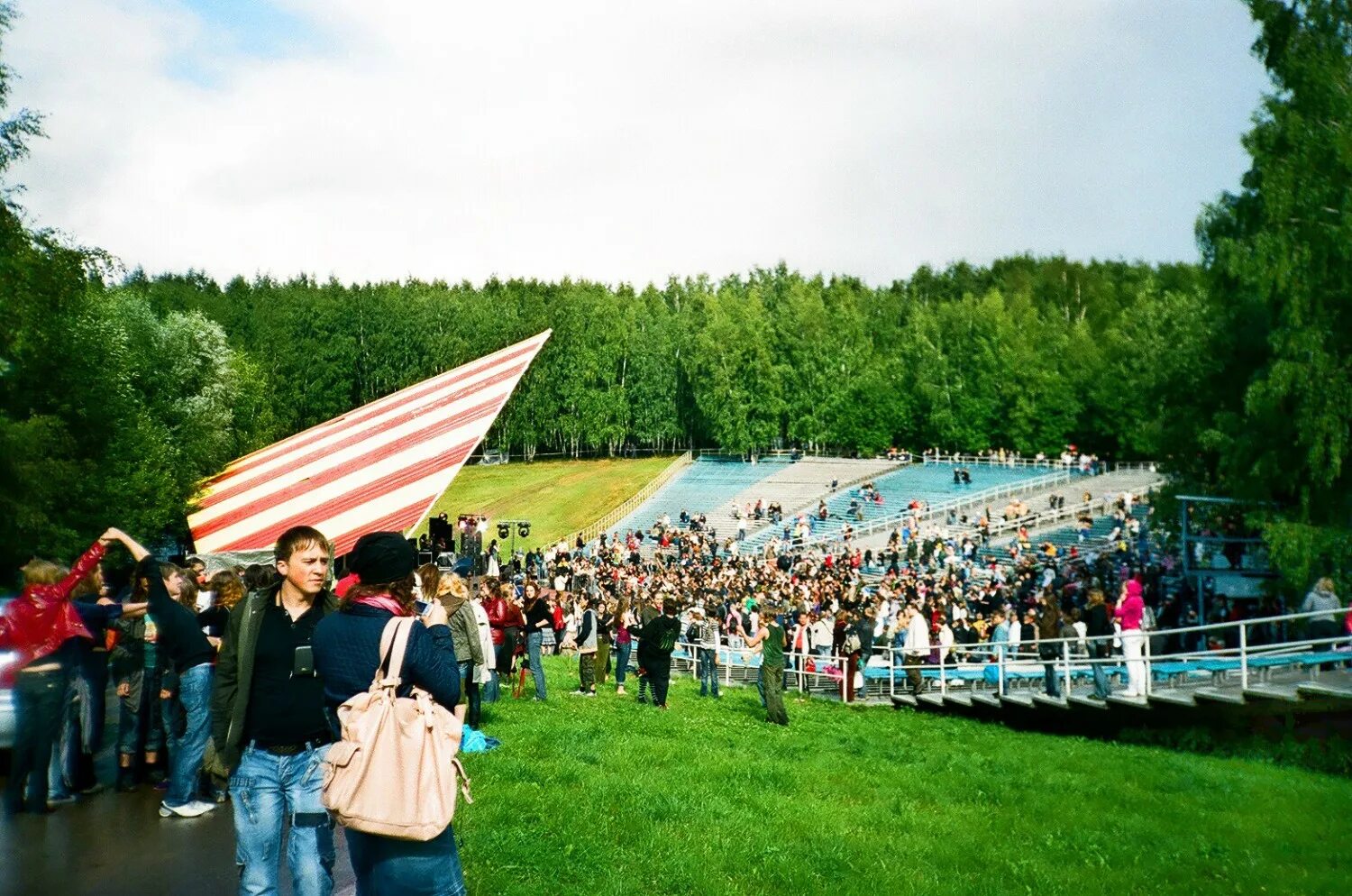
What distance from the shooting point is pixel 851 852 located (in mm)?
8055

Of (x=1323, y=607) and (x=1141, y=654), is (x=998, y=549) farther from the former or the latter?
(x=1323, y=607)

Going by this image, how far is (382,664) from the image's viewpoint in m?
4.41

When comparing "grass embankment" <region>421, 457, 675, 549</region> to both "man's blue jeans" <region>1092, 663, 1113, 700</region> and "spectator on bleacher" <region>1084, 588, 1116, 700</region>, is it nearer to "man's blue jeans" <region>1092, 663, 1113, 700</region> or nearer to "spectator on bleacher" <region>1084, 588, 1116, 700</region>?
"spectator on bleacher" <region>1084, 588, 1116, 700</region>

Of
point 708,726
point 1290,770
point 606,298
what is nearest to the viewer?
point 1290,770

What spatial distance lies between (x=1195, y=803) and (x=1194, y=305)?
121 ft

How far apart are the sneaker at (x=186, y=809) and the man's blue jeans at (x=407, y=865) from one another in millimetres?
4388

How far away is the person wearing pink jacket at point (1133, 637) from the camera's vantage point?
15.3 metres

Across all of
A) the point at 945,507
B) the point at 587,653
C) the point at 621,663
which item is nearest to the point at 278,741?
the point at 587,653

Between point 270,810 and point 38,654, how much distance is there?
128 inches

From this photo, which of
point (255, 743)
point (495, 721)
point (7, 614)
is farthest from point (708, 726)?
point (255, 743)

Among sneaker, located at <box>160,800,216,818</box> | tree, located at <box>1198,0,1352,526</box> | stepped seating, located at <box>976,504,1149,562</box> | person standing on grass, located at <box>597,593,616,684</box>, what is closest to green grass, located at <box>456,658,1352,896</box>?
sneaker, located at <box>160,800,216,818</box>

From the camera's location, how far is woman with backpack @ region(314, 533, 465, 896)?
14.2 feet

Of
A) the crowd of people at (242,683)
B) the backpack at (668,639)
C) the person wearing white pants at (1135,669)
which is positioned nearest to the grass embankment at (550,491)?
the backpack at (668,639)

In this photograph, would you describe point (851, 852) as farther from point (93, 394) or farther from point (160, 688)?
point (93, 394)
